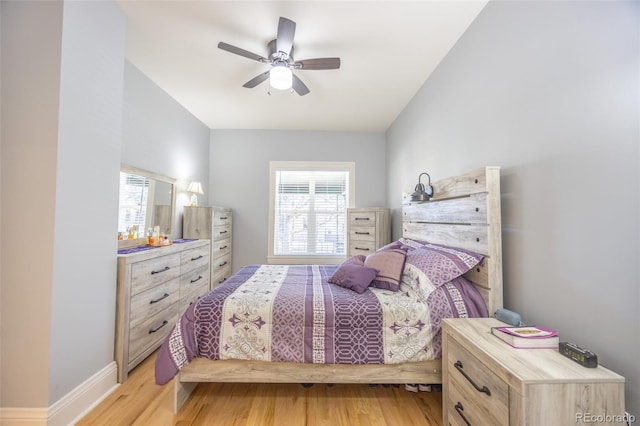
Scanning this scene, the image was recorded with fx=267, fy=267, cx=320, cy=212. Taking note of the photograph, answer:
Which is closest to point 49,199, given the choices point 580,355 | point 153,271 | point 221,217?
point 153,271

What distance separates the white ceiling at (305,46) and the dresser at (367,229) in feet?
4.69

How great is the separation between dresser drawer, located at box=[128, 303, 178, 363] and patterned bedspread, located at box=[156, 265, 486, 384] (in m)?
0.64

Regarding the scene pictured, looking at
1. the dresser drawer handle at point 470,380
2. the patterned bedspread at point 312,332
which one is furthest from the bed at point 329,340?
the dresser drawer handle at point 470,380

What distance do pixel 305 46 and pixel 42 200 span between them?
6.92 ft

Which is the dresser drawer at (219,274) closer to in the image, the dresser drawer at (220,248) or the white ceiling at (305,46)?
the dresser drawer at (220,248)

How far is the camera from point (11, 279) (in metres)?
1.43

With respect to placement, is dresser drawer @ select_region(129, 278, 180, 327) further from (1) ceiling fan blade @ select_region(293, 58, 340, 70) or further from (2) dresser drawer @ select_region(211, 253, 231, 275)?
(1) ceiling fan blade @ select_region(293, 58, 340, 70)

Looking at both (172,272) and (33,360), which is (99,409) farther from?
(172,272)

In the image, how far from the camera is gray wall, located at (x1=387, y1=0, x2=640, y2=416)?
102 centimetres

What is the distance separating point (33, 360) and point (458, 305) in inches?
95.1

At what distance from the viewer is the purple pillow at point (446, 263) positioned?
5.62 feet

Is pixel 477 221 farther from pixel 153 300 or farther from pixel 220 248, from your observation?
pixel 220 248

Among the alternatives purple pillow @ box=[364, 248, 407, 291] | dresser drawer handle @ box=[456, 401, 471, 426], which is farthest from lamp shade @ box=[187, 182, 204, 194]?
dresser drawer handle @ box=[456, 401, 471, 426]

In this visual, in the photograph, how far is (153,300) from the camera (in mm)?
2264
